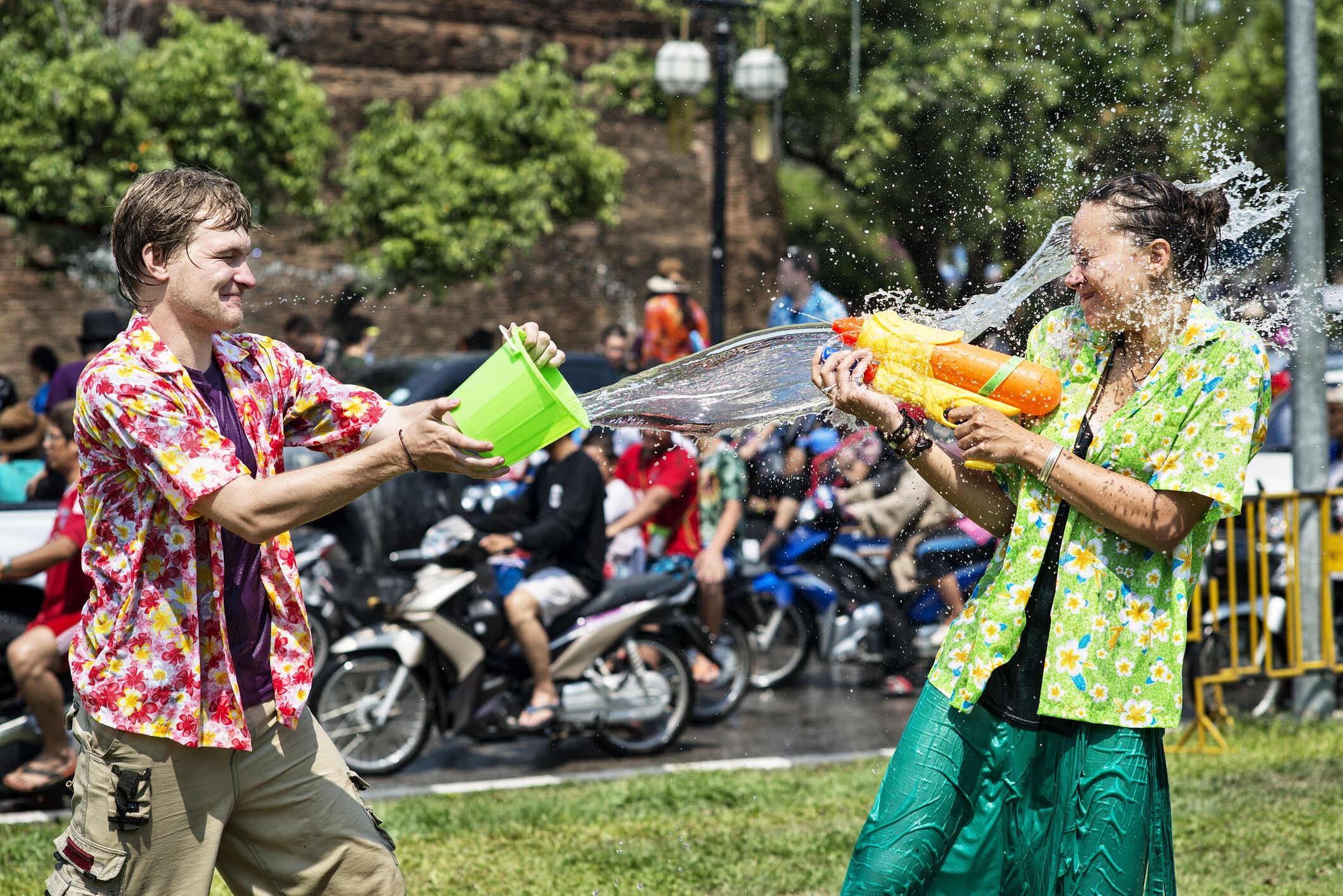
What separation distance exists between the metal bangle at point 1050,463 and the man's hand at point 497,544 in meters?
4.73

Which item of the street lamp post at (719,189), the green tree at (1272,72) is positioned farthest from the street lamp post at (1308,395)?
the green tree at (1272,72)

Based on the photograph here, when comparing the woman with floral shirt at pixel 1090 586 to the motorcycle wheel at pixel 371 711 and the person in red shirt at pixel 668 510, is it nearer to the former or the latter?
the motorcycle wheel at pixel 371 711

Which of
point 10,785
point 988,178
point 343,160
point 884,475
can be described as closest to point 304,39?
point 343,160

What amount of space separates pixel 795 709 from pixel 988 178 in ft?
16.4

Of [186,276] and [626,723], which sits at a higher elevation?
[186,276]

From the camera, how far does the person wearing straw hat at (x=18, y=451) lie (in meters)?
7.63

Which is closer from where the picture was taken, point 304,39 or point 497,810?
point 497,810

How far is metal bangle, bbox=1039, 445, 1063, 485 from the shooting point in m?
2.87

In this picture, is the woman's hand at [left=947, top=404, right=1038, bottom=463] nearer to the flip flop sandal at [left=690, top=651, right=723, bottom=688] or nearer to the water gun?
the water gun

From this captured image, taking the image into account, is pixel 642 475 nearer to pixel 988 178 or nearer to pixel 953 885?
pixel 988 178

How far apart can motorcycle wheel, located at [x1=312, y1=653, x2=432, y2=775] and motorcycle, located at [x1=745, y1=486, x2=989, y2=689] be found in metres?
2.24

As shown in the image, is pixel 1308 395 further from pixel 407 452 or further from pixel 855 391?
pixel 407 452

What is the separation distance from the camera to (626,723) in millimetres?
7375

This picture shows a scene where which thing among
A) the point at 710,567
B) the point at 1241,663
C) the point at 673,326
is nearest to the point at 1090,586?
the point at 710,567
